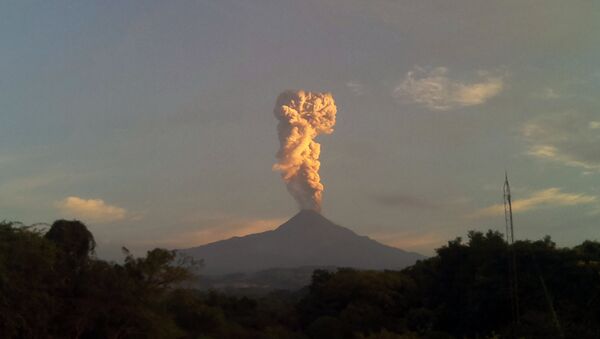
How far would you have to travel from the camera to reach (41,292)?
2466cm

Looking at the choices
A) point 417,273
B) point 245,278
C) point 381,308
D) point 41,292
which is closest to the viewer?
point 41,292

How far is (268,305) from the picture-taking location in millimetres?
63031

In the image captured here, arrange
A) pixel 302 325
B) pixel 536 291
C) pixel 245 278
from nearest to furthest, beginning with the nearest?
pixel 536 291
pixel 302 325
pixel 245 278

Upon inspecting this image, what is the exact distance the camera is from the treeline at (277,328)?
2361 centimetres

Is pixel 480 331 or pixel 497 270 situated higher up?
pixel 497 270

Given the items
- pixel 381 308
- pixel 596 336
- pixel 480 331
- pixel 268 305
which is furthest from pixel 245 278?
pixel 596 336

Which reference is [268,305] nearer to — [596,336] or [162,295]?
[162,295]

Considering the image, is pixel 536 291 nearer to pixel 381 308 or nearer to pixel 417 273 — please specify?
pixel 381 308

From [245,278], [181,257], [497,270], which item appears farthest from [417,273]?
[245,278]

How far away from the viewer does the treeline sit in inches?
930

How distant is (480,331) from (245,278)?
464ft

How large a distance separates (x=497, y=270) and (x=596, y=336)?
1787 cm

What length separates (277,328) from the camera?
153ft

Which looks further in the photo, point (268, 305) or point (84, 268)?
point (268, 305)
